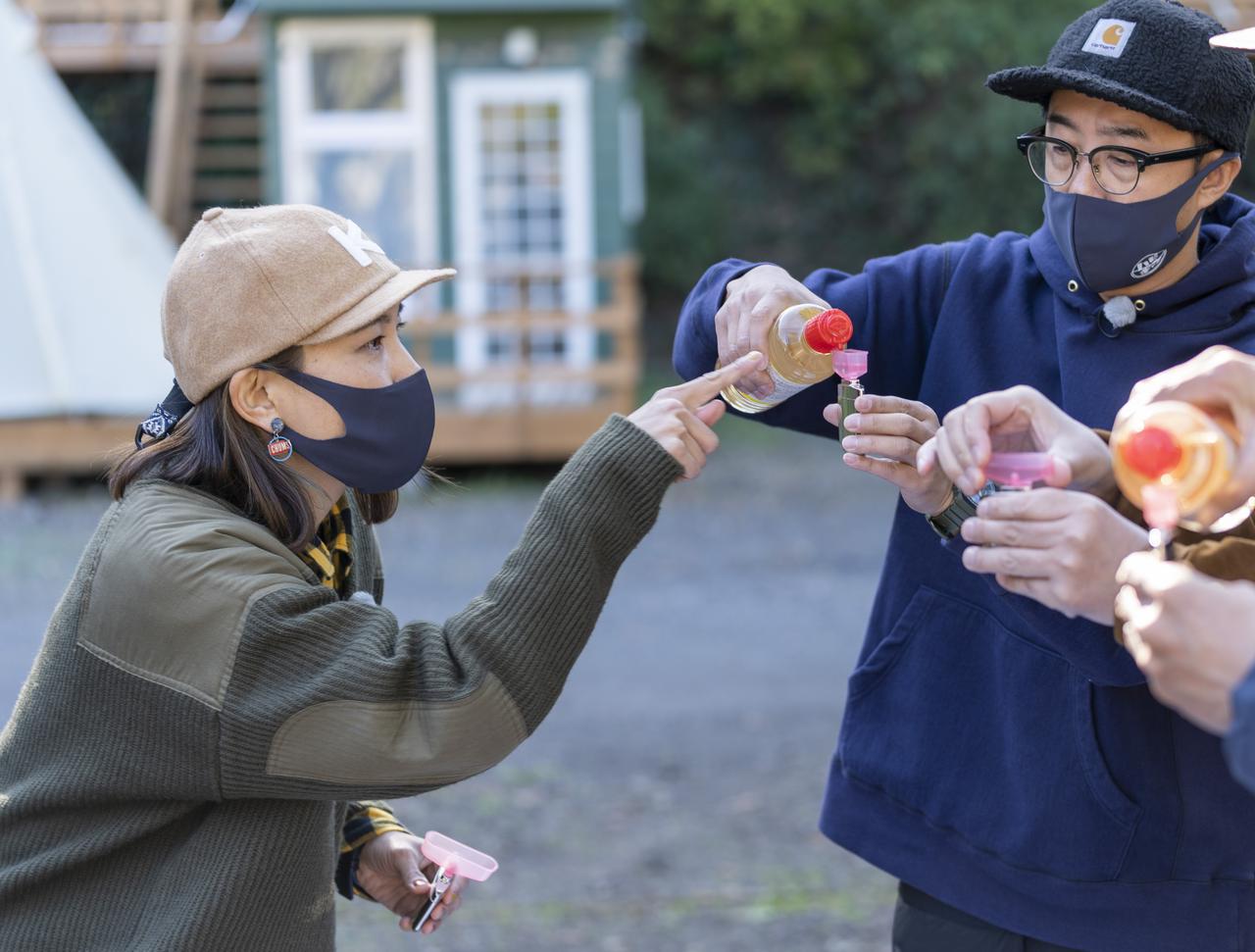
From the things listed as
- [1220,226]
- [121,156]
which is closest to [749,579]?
[1220,226]

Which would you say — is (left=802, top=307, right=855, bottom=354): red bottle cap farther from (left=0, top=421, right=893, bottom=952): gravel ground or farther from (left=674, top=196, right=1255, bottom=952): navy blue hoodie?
(left=0, top=421, right=893, bottom=952): gravel ground

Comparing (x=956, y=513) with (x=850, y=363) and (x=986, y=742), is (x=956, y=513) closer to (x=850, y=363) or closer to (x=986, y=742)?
(x=850, y=363)

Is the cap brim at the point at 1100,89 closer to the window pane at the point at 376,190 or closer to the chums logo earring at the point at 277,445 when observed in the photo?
the chums logo earring at the point at 277,445

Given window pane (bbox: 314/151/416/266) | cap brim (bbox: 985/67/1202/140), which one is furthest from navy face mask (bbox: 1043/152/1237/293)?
window pane (bbox: 314/151/416/266)

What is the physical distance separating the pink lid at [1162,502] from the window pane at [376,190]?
13.7 metres

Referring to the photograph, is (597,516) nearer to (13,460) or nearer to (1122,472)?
(1122,472)

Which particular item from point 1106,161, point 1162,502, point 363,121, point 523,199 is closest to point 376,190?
point 363,121

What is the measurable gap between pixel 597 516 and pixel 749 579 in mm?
8158

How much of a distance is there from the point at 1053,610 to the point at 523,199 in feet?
45.0

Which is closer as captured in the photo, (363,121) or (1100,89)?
(1100,89)

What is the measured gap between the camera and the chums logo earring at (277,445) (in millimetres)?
2432

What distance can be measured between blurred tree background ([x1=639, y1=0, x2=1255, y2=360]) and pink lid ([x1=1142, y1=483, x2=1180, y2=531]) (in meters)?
20.7

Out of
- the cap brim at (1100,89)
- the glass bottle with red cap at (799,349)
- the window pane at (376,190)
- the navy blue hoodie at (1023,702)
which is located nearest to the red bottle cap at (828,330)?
the glass bottle with red cap at (799,349)

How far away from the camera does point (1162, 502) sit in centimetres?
176
